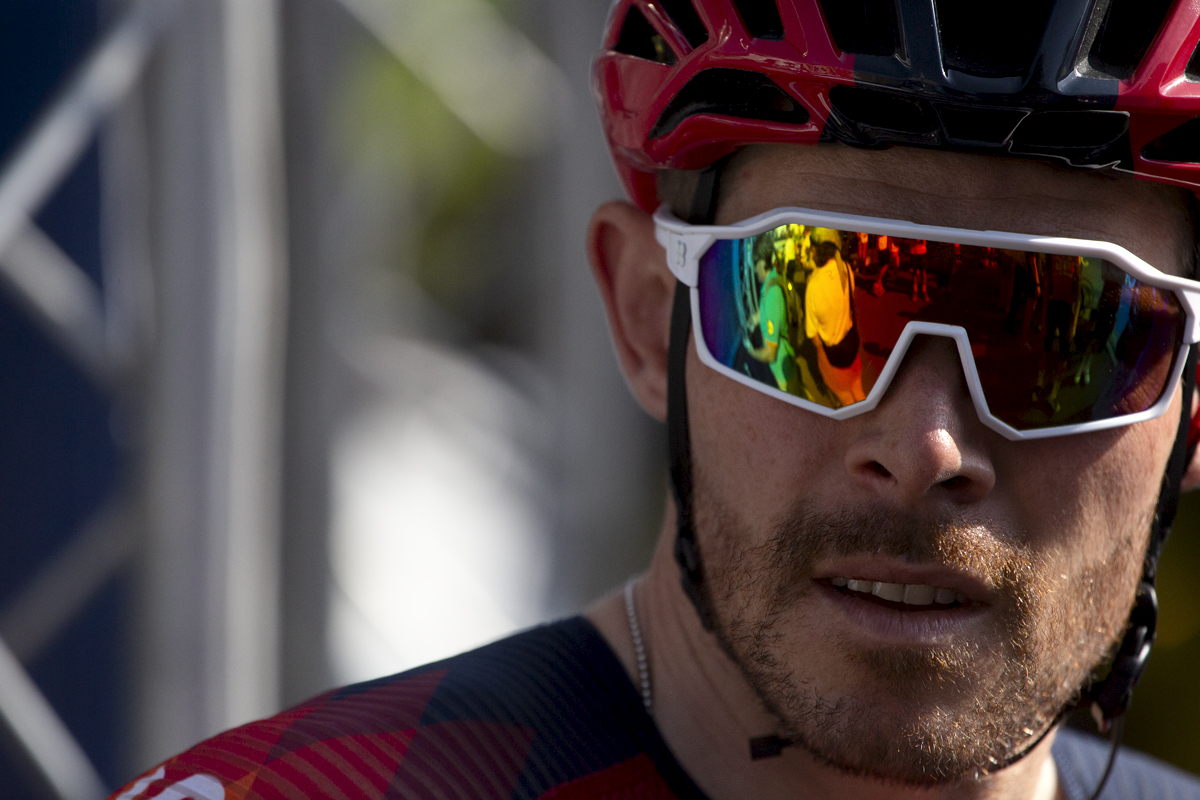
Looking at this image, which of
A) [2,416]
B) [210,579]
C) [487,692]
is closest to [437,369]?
[210,579]

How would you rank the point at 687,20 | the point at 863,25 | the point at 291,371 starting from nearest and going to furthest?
the point at 863,25 < the point at 687,20 < the point at 291,371

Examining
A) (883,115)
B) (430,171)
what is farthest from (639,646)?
(430,171)

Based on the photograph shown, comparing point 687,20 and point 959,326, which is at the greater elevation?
point 687,20

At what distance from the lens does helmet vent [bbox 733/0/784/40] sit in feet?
5.92

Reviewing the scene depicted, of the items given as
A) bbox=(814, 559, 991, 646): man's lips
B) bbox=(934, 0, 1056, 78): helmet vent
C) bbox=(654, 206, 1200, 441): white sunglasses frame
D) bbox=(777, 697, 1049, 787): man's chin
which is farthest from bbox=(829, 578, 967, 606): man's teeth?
bbox=(934, 0, 1056, 78): helmet vent

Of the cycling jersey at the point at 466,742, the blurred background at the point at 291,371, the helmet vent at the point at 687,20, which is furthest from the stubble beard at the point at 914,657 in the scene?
the blurred background at the point at 291,371

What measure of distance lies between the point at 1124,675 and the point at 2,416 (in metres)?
2.50

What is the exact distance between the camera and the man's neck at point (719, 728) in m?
1.84

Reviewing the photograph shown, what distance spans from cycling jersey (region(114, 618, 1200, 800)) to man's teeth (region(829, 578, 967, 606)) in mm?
427

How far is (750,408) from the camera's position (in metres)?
1.79

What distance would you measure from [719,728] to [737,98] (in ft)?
3.32

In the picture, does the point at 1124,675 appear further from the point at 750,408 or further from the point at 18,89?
the point at 18,89

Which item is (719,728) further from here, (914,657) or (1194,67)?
(1194,67)

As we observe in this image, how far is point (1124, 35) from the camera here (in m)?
1.68
